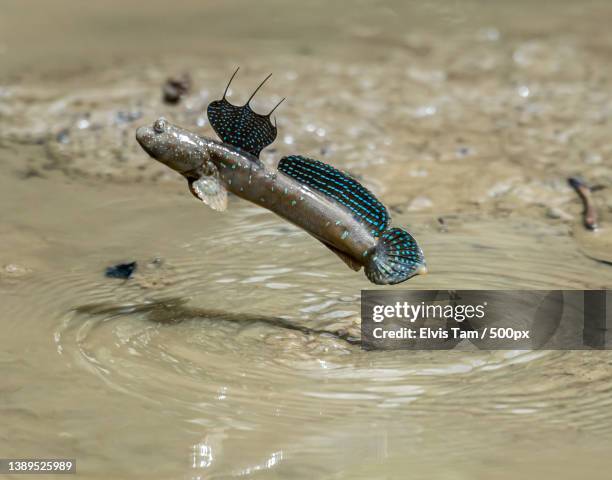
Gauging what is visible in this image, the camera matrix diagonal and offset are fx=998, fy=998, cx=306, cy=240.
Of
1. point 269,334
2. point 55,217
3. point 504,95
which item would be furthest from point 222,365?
point 504,95

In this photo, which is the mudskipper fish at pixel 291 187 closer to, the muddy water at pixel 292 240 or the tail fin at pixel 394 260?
the tail fin at pixel 394 260

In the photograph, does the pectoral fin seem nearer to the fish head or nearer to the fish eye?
the fish head

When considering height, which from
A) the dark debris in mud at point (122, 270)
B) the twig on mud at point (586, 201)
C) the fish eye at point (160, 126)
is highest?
the fish eye at point (160, 126)

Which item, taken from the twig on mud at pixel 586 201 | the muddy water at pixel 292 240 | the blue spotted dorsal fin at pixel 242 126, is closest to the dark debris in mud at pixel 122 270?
the muddy water at pixel 292 240

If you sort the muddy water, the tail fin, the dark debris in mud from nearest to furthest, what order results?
the muddy water → the tail fin → the dark debris in mud

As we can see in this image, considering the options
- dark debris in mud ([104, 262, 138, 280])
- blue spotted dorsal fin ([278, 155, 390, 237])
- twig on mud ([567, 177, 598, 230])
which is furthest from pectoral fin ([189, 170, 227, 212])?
twig on mud ([567, 177, 598, 230])
